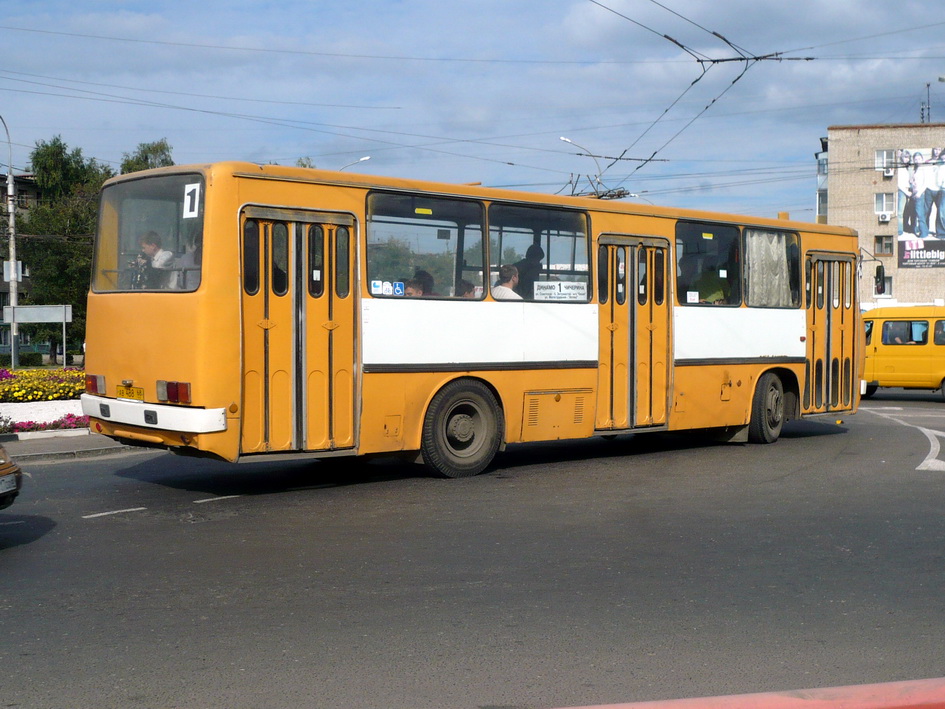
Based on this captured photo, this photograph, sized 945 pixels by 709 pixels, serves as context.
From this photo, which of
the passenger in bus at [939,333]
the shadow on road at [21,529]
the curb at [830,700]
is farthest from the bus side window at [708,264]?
the passenger in bus at [939,333]

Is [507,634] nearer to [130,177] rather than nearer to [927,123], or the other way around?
[130,177]

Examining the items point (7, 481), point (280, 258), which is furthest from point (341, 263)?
point (7, 481)

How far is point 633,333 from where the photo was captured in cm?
1388

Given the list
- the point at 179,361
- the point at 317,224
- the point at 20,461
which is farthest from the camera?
the point at 20,461

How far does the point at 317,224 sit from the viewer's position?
35.6 ft

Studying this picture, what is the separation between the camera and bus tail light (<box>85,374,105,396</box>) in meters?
11.1

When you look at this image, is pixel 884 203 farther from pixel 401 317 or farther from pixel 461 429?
pixel 401 317

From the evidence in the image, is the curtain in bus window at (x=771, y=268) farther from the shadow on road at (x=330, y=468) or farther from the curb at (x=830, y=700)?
the curb at (x=830, y=700)

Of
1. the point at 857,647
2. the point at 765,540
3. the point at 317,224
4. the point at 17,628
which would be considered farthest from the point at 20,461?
the point at 857,647

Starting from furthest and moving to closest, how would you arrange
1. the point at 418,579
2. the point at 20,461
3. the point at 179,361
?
1. the point at 20,461
2. the point at 179,361
3. the point at 418,579

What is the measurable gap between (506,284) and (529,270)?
16.1 inches

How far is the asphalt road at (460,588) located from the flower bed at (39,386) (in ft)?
24.9

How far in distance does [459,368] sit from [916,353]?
19.2m

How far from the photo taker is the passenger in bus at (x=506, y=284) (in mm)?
12453
